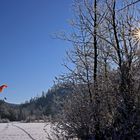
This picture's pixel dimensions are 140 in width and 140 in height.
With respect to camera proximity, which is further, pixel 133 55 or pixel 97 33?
pixel 97 33

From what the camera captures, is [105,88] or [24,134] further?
[24,134]

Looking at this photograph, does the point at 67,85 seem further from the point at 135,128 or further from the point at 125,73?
the point at 135,128

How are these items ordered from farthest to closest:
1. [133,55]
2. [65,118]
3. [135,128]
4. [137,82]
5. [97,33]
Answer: [97,33] < [65,118] < [133,55] < [137,82] < [135,128]

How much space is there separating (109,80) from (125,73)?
0.54 m

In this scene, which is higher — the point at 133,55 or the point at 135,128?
the point at 133,55

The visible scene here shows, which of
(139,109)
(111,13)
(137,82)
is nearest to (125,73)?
(137,82)

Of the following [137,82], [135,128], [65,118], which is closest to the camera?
[135,128]

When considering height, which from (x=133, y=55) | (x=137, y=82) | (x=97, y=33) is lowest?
(x=137, y=82)

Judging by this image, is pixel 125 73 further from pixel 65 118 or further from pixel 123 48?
pixel 65 118

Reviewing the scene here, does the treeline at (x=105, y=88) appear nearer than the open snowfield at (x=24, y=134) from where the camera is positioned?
Yes

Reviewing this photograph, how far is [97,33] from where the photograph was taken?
12.5m

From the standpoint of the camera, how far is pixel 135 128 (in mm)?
9297

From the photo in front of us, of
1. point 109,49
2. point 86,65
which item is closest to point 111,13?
point 109,49

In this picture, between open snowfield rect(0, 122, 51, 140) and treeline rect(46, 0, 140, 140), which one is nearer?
treeline rect(46, 0, 140, 140)
